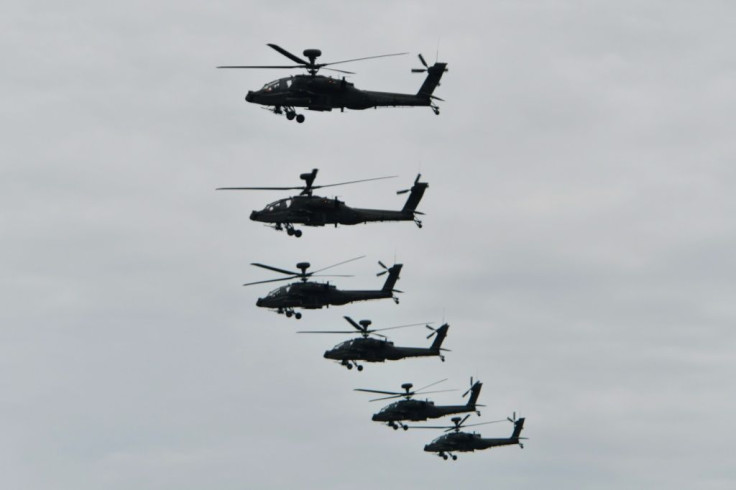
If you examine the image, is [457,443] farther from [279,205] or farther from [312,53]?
[312,53]

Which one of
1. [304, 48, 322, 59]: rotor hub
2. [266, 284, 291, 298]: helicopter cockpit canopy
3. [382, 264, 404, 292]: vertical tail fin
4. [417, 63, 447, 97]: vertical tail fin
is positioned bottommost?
[266, 284, 291, 298]: helicopter cockpit canopy

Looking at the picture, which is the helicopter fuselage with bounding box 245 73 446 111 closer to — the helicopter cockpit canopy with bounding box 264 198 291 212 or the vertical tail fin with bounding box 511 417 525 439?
the helicopter cockpit canopy with bounding box 264 198 291 212

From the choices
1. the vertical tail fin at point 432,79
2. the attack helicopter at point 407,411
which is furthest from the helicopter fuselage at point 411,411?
the vertical tail fin at point 432,79

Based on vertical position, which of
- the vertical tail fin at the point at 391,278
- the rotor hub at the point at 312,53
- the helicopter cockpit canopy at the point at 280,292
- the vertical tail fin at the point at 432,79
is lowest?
the helicopter cockpit canopy at the point at 280,292

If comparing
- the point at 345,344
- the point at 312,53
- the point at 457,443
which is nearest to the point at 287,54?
the point at 312,53

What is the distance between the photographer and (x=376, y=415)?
13988 centimetres

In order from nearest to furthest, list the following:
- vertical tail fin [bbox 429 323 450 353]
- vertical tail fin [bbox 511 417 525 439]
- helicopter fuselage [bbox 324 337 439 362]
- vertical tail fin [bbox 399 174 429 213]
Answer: vertical tail fin [bbox 399 174 429 213], helicopter fuselage [bbox 324 337 439 362], vertical tail fin [bbox 429 323 450 353], vertical tail fin [bbox 511 417 525 439]

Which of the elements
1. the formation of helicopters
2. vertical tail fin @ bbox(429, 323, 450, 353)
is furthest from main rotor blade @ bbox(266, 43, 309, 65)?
vertical tail fin @ bbox(429, 323, 450, 353)

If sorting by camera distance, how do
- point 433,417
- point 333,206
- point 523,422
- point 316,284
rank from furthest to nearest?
point 523,422 < point 433,417 < point 316,284 < point 333,206

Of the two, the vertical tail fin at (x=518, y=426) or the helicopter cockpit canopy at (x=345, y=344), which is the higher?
the vertical tail fin at (x=518, y=426)

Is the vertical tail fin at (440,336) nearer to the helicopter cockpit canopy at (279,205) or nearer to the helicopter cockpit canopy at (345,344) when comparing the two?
the helicopter cockpit canopy at (345,344)

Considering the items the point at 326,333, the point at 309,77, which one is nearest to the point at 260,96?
the point at 309,77

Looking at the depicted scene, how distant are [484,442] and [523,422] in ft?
29.8

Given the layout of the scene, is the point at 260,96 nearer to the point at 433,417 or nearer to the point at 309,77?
the point at 309,77
